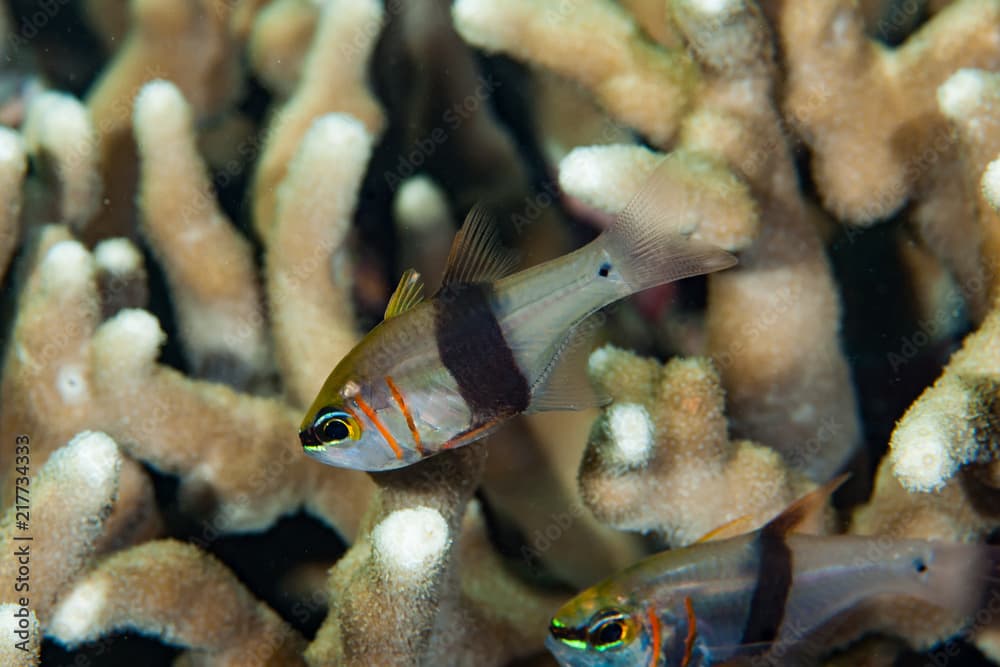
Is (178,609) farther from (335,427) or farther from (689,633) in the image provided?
(689,633)

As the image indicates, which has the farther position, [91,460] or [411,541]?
[91,460]

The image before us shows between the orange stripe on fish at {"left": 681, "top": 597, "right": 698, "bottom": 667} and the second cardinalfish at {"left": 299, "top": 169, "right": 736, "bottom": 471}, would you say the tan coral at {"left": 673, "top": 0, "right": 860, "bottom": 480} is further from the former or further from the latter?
the orange stripe on fish at {"left": 681, "top": 597, "right": 698, "bottom": 667}

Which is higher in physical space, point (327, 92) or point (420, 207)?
point (327, 92)

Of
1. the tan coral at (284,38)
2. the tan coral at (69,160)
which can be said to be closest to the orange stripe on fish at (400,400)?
the tan coral at (69,160)

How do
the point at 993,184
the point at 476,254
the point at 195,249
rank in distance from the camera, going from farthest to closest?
the point at 195,249, the point at 993,184, the point at 476,254

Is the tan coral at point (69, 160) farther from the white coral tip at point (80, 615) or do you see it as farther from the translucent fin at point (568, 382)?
the translucent fin at point (568, 382)

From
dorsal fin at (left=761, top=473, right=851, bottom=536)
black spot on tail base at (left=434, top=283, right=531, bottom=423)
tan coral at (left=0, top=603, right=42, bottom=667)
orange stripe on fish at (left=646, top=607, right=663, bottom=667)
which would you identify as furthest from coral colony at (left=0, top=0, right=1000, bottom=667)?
orange stripe on fish at (left=646, top=607, right=663, bottom=667)

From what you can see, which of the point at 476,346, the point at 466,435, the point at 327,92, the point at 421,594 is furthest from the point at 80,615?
the point at 327,92

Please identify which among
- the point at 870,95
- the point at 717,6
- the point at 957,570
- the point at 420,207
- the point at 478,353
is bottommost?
the point at 957,570

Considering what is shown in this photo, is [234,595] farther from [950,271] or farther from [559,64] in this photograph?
[950,271]
